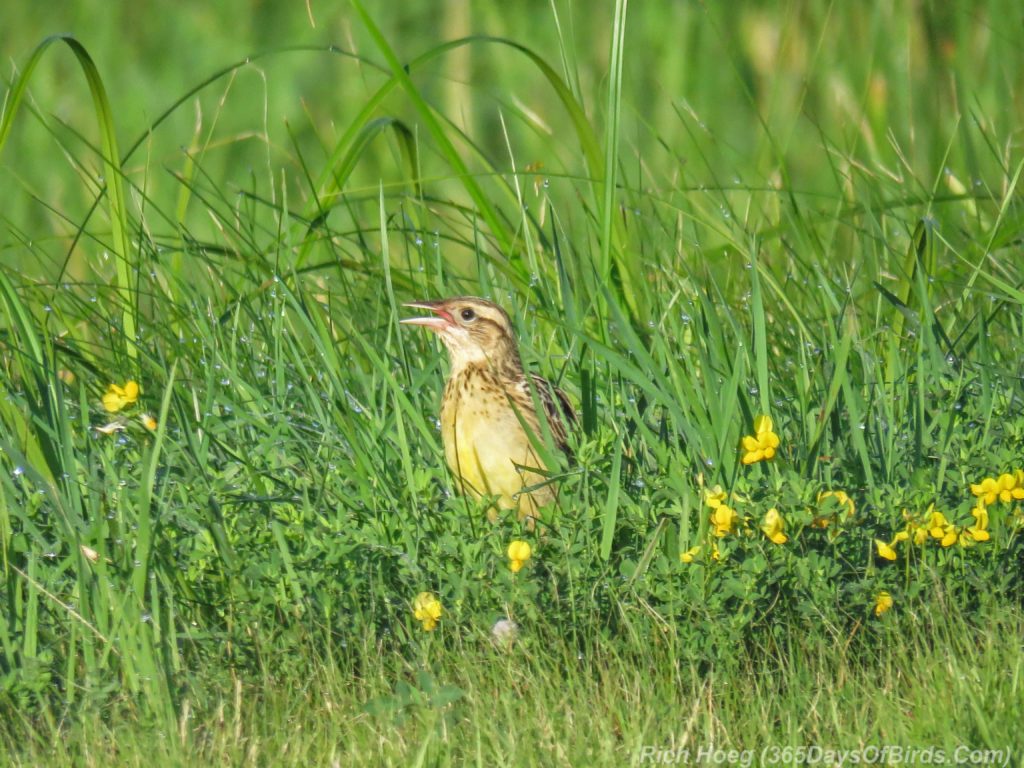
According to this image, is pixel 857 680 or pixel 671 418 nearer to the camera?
pixel 857 680

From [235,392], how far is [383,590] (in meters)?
1.25

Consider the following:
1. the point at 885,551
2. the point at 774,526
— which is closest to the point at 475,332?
the point at 774,526

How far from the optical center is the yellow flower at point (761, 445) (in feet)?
14.1

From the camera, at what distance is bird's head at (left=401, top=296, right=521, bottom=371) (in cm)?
532

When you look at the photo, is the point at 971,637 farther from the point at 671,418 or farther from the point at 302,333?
the point at 302,333

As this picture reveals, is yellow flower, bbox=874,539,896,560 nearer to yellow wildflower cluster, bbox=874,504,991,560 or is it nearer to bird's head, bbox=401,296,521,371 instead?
yellow wildflower cluster, bbox=874,504,991,560

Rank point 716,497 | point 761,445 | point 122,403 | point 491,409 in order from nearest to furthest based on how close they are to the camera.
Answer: point 716,497
point 761,445
point 122,403
point 491,409

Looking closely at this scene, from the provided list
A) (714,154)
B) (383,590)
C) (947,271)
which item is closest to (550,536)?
(383,590)

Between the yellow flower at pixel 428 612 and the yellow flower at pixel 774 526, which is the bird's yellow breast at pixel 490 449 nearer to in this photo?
the yellow flower at pixel 428 612

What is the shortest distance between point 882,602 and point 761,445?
1.67 ft

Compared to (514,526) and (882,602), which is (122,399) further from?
(882,602)

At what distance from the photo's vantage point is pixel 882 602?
4.14m

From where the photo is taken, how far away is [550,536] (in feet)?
14.3

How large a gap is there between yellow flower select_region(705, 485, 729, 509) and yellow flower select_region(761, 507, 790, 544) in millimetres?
131
